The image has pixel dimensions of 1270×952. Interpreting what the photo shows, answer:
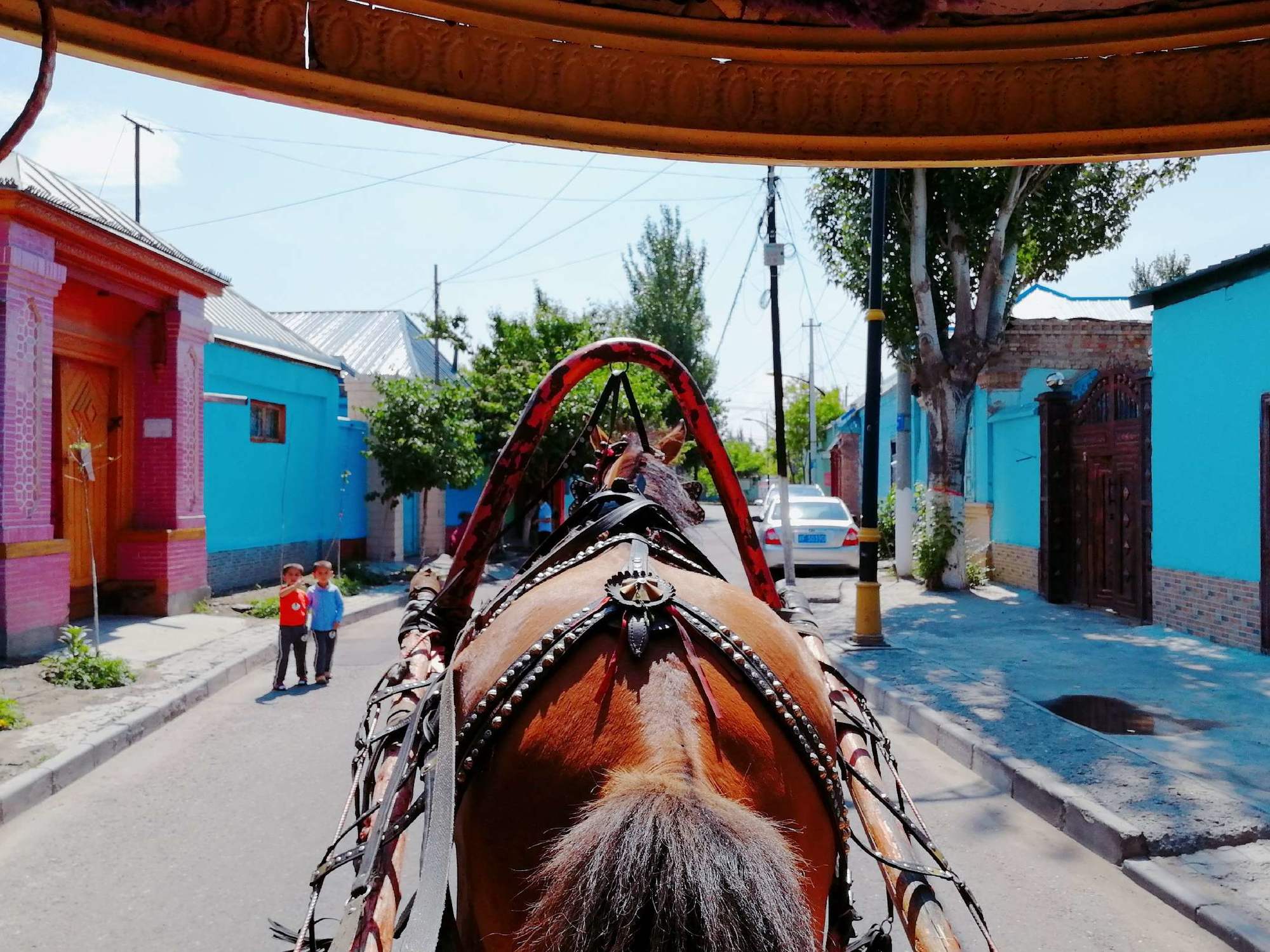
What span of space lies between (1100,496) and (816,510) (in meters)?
5.86

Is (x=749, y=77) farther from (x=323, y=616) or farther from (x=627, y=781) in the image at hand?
(x=323, y=616)

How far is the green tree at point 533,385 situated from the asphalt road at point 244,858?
10.2 metres

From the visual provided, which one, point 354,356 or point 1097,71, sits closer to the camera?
point 1097,71

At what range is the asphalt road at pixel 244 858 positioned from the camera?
3625mm

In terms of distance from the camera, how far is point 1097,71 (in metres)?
2.85

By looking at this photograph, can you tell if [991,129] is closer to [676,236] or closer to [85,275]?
[85,275]

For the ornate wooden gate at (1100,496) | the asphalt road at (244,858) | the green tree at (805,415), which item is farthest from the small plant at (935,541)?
the green tree at (805,415)

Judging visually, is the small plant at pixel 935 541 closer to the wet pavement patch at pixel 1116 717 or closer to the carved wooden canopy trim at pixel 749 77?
the wet pavement patch at pixel 1116 717

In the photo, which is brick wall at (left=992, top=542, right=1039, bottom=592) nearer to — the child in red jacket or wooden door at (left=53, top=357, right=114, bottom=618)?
the child in red jacket

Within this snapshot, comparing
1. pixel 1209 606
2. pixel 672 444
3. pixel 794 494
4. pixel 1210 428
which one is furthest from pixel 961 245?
pixel 672 444

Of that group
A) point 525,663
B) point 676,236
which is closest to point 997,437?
point 525,663

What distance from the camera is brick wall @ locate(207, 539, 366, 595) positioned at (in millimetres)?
13539

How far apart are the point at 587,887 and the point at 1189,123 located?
2.87m

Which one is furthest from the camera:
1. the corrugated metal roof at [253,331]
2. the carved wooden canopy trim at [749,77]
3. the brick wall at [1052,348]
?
the corrugated metal roof at [253,331]
